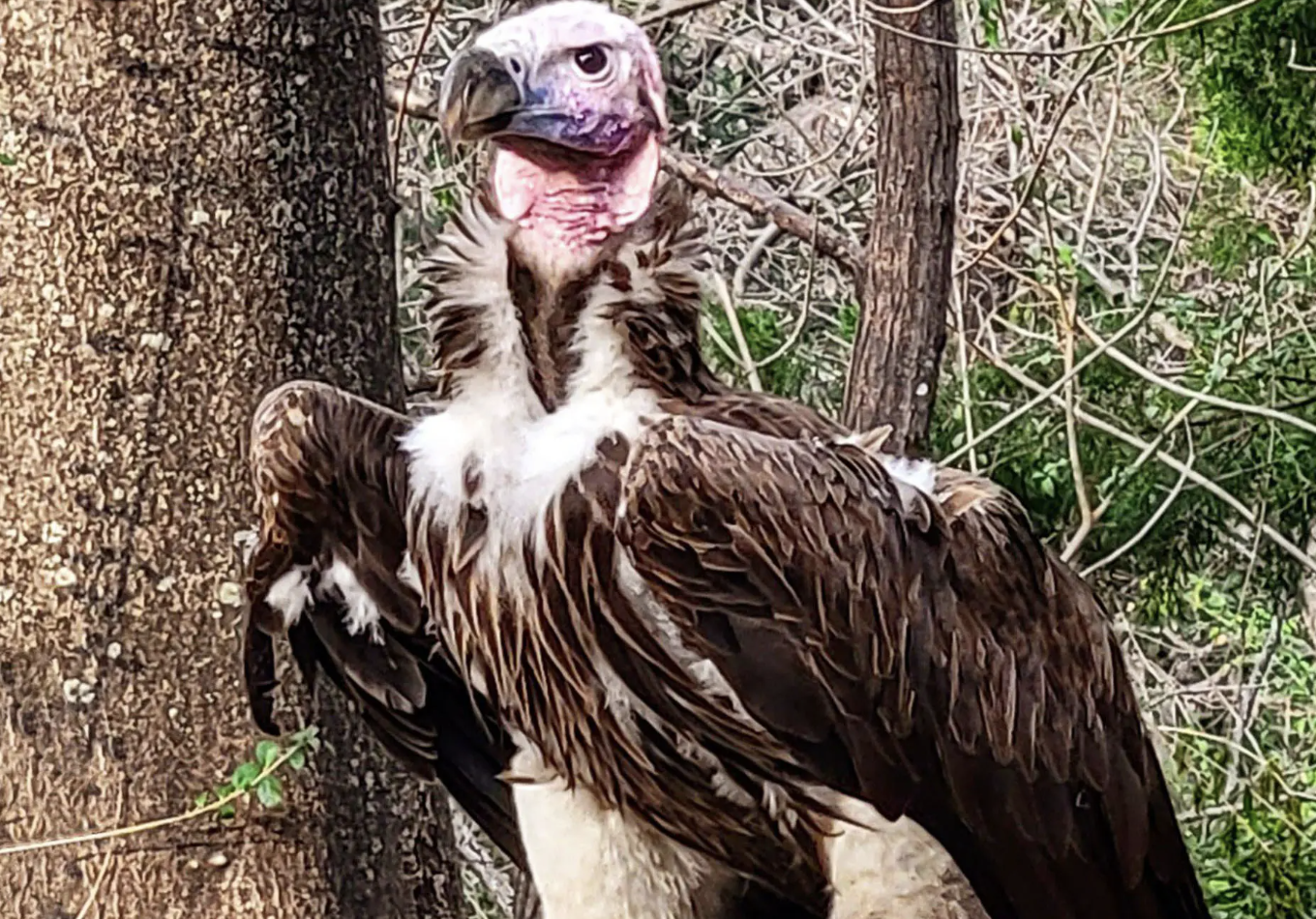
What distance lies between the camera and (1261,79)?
3670 millimetres

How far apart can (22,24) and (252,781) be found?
97 centimetres

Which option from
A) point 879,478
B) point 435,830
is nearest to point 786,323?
point 435,830

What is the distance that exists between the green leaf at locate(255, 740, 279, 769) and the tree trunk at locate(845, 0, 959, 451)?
3.70ft

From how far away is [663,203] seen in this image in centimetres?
207

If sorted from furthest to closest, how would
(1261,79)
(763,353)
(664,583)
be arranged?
1. (763,353)
2. (1261,79)
3. (664,583)

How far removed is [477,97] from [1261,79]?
7.10 feet

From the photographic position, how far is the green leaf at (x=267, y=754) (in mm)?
2361

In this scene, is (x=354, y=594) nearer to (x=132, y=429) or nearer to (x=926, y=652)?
(x=132, y=429)

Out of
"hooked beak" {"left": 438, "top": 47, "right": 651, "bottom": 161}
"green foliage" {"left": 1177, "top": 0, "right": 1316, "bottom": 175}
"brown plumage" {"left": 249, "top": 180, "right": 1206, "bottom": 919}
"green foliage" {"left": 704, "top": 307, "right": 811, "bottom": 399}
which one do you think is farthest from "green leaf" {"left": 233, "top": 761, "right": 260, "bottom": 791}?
"green foliage" {"left": 1177, "top": 0, "right": 1316, "bottom": 175}

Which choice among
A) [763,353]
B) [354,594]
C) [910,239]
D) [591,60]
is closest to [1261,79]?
[910,239]

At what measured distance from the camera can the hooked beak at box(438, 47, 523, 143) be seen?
191 centimetres

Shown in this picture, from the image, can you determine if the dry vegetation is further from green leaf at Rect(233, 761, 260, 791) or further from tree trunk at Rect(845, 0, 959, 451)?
green leaf at Rect(233, 761, 260, 791)

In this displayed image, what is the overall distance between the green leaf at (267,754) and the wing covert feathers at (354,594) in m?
0.02

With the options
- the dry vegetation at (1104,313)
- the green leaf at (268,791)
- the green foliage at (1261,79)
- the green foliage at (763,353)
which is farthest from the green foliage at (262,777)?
the green foliage at (1261,79)
